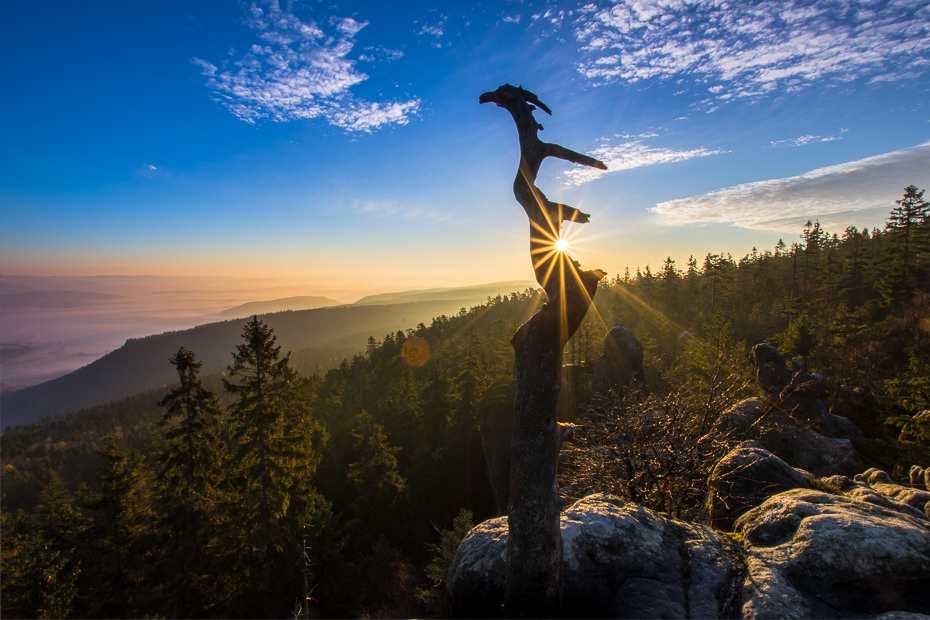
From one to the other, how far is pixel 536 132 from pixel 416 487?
1422 inches

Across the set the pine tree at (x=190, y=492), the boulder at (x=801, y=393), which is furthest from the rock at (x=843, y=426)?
the pine tree at (x=190, y=492)

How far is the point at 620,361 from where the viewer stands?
113ft

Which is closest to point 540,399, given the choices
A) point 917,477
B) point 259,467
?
point 917,477

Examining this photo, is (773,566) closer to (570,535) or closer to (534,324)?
(570,535)

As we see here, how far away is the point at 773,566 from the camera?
187 inches

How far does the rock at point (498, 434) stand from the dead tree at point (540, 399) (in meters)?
22.6

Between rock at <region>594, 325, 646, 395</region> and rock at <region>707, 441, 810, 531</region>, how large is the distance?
25990mm

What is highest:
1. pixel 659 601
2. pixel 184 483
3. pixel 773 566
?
pixel 773 566

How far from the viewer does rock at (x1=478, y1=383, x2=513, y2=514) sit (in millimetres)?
26594

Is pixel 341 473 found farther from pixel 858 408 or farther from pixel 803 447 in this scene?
pixel 858 408

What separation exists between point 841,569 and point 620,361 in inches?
1247

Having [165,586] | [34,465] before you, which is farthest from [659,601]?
[34,465]

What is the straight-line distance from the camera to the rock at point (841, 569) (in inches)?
166

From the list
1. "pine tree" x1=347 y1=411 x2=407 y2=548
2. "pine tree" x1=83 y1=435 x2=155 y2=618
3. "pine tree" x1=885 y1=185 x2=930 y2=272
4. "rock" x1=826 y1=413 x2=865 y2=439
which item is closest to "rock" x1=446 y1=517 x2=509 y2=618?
"pine tree" x1=83 y1=435 x2=155 y2=618
